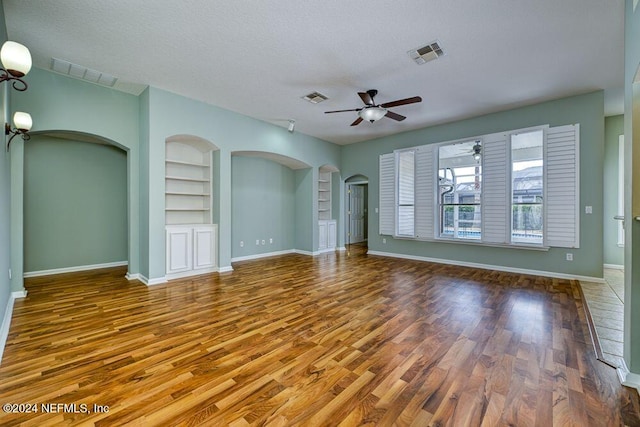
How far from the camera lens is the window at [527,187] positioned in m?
5.04

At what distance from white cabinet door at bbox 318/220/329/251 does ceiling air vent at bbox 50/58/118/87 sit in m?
5.27

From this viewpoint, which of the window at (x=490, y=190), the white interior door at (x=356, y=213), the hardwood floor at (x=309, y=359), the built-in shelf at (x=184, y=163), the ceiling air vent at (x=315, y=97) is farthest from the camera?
the white interior door at (x=356, y=213)

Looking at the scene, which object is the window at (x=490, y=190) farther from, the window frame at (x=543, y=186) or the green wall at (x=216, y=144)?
the green wall at (x=216, y=144)

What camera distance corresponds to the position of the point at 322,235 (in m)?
7.75

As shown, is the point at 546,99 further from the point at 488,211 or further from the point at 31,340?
the point at 31,340

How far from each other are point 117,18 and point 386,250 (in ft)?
21.4

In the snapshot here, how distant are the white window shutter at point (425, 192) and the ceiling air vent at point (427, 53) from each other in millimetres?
2989

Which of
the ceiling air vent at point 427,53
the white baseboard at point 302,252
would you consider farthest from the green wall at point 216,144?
the ceiling air vent at point 427,53

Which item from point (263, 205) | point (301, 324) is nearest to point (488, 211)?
point (301, 324)

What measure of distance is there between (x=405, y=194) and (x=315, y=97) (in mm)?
3480

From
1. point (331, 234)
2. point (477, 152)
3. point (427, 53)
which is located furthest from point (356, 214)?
point (427, 53)

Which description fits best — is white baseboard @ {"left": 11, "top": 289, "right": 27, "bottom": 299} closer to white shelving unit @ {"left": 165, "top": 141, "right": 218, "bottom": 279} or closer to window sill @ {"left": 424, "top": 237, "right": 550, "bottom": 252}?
white shelving unit @ {"left": 165, "top": 141, "right": 218, "bottom": 279}

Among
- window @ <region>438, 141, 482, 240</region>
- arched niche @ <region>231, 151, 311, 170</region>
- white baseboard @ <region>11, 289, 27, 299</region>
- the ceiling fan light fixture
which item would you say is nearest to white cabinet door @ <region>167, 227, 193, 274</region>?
white baseboard @ <region>11, 289, 27, 299</region>

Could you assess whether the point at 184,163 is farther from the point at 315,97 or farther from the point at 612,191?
the point at 612,191
